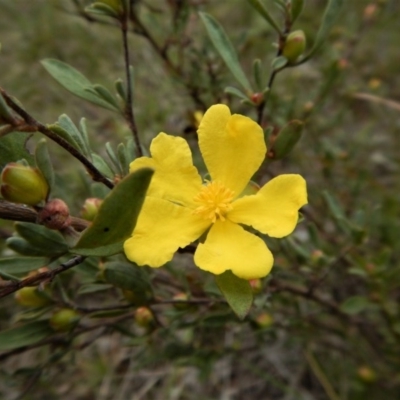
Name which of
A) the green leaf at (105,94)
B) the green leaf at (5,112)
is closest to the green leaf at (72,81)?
the green leaf at (105,94)

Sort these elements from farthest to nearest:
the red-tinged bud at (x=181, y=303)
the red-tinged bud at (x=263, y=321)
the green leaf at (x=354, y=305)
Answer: the green leaf at (x=354, y=305), the red-tinged bud at (x=263, y=321), the red-tinged bud at (x=181, y=303)

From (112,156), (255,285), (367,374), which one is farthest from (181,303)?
(367,374)

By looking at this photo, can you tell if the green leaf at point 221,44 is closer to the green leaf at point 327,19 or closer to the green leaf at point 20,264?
the green leaf at point 327,19

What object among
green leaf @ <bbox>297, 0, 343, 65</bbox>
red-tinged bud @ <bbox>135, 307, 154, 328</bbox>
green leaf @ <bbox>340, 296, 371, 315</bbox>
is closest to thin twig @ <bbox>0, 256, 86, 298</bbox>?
red-tinged bud @ <bbox>135, 307, 154, 328</bbox>

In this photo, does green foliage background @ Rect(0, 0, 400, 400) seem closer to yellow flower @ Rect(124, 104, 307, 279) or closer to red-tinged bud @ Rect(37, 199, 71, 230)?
yellow flower @ Rect(124, 104, 307, 279)

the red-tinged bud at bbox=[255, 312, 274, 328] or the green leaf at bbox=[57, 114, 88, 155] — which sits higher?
the green leaf at bbox=[57, 114, 88, 155]

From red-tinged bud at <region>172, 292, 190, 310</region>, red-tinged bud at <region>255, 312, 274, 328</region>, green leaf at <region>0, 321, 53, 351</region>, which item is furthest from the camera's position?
red-tinged bud at <region>255, 312, 274, 328</region>
